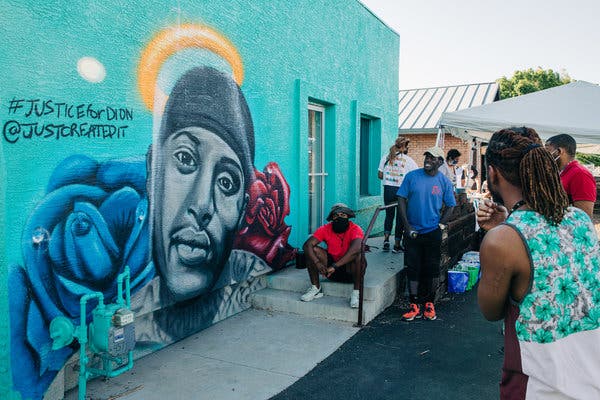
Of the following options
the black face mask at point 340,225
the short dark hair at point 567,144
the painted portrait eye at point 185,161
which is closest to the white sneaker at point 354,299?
the black face mask at point 340,225

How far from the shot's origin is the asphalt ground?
13.3 feet

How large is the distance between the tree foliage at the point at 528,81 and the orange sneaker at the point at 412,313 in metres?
28.1

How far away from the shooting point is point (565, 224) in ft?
6.20

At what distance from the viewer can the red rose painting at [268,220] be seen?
237 inches

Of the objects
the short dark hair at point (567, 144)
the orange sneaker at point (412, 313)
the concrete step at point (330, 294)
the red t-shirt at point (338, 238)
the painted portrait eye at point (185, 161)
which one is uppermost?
the short dark hair at point (567, 144)

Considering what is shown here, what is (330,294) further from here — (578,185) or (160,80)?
(160,80)

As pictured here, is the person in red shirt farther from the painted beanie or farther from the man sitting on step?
the painted beanie

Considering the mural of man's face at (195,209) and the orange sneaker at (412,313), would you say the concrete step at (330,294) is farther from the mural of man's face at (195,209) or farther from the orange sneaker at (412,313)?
the mural of man's face at (195,209)

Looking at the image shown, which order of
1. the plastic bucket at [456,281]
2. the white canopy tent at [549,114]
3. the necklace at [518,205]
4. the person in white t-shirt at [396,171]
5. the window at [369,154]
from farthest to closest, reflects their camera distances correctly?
the window at [369,154]
the person in white t-shirt at [396,171]
the plastic bucket at [456,281]
the white canopy tent at [549,114]
the necklace at [518,205]

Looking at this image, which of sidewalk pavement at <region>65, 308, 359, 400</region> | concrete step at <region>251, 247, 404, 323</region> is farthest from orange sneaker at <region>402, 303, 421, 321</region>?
sidewalk pavement at <region>65, 308, 359, 400</region>

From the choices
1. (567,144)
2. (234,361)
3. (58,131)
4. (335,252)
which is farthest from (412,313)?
(58,131)

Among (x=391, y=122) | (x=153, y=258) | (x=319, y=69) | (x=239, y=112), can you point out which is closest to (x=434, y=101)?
(x=391, y=122)

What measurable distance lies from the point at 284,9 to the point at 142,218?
12.0 feet

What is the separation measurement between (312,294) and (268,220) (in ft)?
3.70
